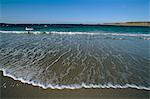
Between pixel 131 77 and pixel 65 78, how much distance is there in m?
1.99

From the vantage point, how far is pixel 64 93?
4.72 m

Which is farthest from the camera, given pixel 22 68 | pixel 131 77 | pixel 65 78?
pixel 22 68

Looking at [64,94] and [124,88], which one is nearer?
[64,94]

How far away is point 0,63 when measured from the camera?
753cm

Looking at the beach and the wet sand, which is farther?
the beach

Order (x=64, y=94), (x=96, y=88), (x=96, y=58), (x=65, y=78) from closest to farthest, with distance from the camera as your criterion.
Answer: (x=64, y=94), (x=96, y=88), (x=65, y=78), (x=96, y=58)

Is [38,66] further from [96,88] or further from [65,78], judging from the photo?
[96,88]

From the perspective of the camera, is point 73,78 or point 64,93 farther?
point 73,78

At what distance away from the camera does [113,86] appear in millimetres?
5266

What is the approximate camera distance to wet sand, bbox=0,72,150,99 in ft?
14.9

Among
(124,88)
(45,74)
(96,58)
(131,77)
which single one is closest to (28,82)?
(45,74)

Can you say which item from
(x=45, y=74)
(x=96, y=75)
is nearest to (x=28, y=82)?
(x=45, y=74)

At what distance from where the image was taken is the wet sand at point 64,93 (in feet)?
14.9

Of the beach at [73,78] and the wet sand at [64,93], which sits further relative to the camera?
the beach at [73,78]
